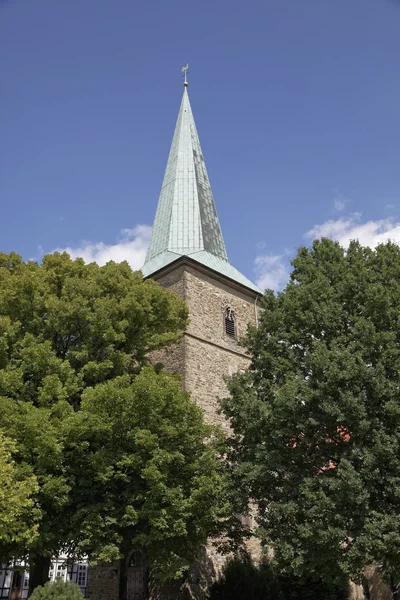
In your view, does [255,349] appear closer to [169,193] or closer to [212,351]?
[212,351]

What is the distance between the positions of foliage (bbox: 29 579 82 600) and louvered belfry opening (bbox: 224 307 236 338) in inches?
575

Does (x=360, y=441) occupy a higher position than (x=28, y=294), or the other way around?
(x=28, y=294)

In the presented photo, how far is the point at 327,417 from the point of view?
13.9 metres

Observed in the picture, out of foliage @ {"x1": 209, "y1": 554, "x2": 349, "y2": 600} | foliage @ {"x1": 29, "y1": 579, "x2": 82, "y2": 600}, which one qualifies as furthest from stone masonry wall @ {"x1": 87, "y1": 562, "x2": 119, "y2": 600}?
foliage @ {"x1": 29, "y1": 579, "x2": 82, "y2": 600}

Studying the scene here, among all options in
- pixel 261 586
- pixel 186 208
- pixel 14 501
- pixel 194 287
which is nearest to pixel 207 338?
pixel 194 287

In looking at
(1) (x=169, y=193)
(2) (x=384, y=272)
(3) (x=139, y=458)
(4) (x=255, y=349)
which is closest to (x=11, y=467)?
(3) (x=139, y=458)

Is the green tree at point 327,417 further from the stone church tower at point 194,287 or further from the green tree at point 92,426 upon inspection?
the stone church tower at point 194,287

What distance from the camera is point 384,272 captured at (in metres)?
15.8

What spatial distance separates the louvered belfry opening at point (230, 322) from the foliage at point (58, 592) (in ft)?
47.9

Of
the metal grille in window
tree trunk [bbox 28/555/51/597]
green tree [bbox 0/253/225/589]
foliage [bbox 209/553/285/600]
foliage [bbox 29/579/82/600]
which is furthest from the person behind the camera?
the metal grille in window

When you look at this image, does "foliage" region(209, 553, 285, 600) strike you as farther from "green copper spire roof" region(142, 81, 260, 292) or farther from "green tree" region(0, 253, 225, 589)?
"green copper spire roof" region(142, 81, 260, 292)

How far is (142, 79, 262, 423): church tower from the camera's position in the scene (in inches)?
870

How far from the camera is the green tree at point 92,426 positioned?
1391cm

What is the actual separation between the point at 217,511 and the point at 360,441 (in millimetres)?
4225
